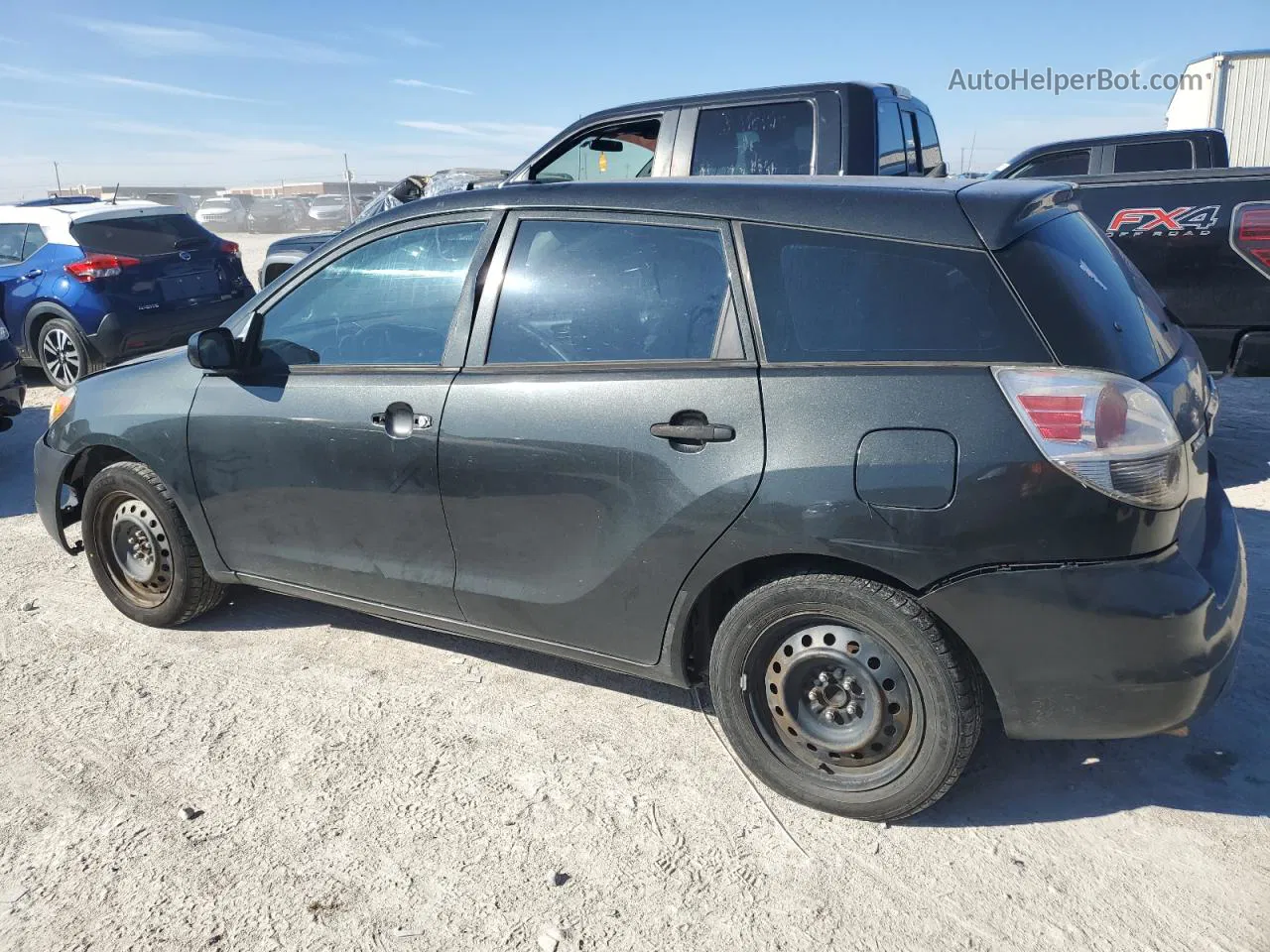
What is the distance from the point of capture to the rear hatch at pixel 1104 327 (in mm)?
2525

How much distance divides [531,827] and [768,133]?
14.5ft

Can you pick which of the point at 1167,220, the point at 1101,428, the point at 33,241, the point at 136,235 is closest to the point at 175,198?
the point at 33,241

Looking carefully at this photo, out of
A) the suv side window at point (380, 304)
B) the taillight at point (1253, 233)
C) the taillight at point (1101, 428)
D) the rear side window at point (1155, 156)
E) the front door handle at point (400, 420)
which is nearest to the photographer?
the taillight at point (1101, 428)

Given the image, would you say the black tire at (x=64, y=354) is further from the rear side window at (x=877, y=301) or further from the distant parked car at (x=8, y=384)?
the rear side window at (x=877, y=301)

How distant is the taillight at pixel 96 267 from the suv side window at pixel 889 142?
271 inches

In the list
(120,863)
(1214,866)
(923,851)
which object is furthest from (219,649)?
(1214,866)

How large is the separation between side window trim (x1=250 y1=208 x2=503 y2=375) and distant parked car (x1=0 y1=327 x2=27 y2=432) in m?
4.25

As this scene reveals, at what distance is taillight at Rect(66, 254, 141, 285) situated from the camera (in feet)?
29.7

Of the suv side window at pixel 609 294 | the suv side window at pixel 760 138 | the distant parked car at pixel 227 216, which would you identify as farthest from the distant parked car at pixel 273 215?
the suv side window at pixel 609 294

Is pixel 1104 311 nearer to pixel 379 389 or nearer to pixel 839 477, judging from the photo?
pixel 839 477

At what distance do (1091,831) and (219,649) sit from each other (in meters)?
3.26

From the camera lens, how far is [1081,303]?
2594mm

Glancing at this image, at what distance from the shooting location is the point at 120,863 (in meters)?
2.81

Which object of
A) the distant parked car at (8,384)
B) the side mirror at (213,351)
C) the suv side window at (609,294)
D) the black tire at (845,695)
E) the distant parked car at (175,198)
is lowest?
the black tire at (845,695)
